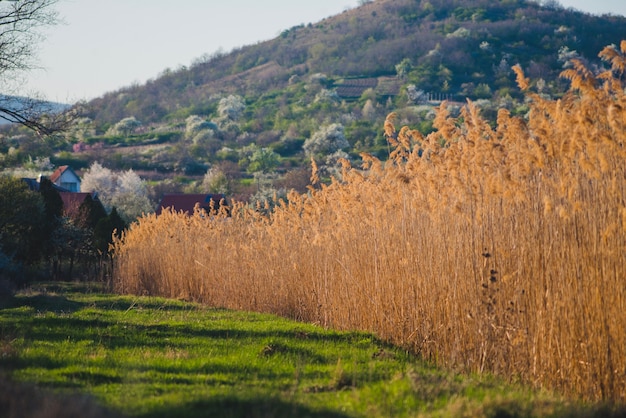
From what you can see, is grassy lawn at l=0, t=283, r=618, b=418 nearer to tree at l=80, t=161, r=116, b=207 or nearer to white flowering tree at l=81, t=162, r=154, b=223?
white flowering tree at l=81, t=162, r=154, b=223

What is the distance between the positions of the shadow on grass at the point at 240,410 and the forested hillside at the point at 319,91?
3886 centimetres

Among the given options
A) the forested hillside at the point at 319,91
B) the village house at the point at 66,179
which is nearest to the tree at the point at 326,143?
the forested hillside at the point at 319,91

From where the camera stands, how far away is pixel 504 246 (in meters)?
7.37

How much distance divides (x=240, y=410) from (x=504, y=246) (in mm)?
3340

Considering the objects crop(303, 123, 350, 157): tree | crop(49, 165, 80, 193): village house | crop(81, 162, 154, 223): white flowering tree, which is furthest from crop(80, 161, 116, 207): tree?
crop(303, 123, 350, 157): tree

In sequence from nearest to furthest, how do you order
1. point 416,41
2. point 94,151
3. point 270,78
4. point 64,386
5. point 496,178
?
point 64,386 < point 496,178 < point 94,151 < point 416,41 < point 270,78

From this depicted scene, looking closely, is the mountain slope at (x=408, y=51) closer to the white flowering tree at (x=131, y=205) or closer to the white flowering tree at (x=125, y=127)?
the white flowering tree at (x=125, y=127)

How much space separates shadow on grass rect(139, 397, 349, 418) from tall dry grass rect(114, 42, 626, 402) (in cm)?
236

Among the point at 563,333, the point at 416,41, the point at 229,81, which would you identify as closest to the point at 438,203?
the point at 563,333

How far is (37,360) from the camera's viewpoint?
7.45 m

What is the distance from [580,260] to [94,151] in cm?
7095

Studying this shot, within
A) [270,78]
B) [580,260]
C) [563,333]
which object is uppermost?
[270,78]

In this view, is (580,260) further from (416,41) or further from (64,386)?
(416,41)

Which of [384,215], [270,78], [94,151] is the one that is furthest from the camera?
[270,78]
